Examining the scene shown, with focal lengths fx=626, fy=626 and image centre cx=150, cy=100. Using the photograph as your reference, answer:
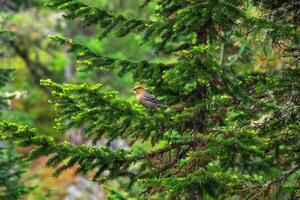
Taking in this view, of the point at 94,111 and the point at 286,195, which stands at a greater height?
the point at 94,111

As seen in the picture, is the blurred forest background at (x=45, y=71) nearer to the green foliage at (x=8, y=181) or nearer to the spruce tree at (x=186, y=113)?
the green foliage at (x=8, y=181)

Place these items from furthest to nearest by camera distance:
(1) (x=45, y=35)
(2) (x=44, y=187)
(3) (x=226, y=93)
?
(2) (x=44, y=187), (1) (x=45, y=35), (3) (x=226, y=93)

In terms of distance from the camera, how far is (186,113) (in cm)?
548

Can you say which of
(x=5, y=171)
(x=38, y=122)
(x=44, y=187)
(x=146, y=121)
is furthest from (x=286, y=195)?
(x=38, y=122)

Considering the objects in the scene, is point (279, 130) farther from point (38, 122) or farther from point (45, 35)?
point (38, 122)

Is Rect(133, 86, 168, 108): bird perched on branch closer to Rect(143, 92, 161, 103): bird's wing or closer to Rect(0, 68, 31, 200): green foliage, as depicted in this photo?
Rect(143, 92, 161, 103): bird's wing

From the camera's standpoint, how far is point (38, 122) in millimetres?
23797

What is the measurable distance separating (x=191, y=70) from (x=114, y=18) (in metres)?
1.11

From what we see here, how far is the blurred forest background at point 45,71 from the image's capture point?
51.4 feet

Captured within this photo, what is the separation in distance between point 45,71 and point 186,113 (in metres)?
11.7

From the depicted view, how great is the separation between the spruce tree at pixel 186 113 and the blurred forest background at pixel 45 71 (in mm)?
9316

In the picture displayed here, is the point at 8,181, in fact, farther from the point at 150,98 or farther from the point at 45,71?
the point at 45,71

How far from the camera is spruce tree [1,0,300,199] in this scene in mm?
4980

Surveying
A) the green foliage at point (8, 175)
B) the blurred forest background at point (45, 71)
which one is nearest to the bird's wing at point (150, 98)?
the green foliage at point (8, 175)
